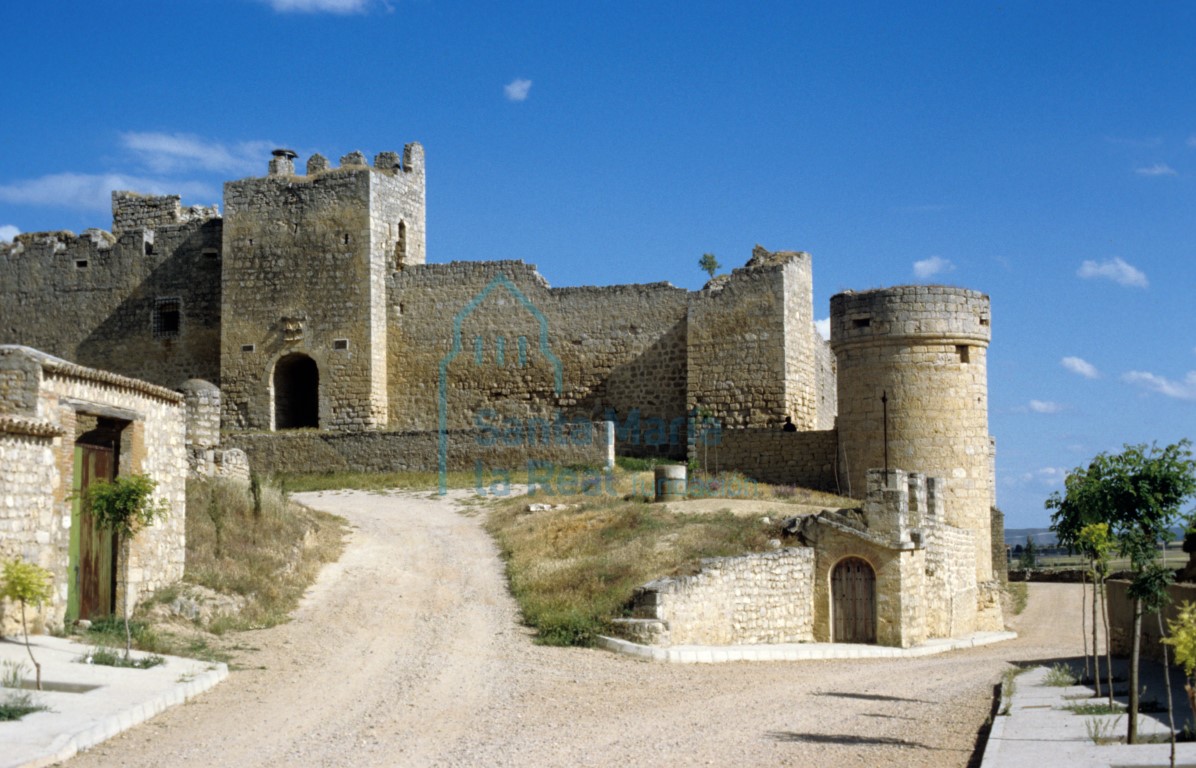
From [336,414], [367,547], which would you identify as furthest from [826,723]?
[336,414]

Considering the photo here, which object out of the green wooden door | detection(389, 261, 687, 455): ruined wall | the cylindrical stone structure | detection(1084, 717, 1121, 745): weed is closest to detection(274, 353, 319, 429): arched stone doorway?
detection(389, 261, 687, 455): ruined wall

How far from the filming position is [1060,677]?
1359 cm

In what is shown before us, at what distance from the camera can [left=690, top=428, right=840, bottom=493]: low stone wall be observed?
81.2 ft

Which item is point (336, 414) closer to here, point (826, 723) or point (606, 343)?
point (606, 343)

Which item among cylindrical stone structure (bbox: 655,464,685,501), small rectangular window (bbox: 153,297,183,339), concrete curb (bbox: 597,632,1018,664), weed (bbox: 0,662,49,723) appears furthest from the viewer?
small rectangular window (bbox: 153,297,183,339)

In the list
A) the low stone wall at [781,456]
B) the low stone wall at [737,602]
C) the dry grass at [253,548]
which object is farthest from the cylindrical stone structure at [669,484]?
the dry grass at [253,548]

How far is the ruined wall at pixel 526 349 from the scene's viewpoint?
30.4 m

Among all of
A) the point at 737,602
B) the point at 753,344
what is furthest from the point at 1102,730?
the point at 753,344

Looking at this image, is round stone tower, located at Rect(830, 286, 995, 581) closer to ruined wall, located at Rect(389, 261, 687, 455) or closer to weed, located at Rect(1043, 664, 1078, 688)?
weed, located at Rect(1043, 664, 1078, 688)

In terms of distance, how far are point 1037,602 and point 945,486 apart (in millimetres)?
8805

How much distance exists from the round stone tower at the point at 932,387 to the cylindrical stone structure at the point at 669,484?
3.23 m

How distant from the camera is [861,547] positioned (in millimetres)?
18266

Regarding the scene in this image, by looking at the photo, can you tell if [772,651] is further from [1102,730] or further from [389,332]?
[389,332]

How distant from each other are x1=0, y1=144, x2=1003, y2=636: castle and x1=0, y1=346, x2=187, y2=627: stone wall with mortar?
42.3ft
